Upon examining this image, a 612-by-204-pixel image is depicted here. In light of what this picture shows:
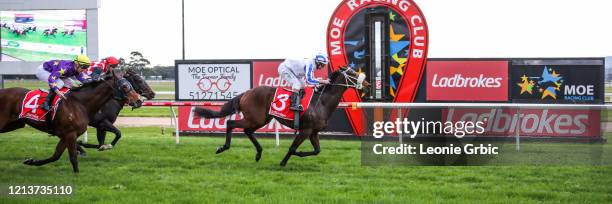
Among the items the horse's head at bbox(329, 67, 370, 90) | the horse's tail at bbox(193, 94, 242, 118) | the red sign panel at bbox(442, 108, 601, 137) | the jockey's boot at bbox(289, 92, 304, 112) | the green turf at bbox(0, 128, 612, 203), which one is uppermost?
the horse's head at bbox(329, 67, 370, 90)

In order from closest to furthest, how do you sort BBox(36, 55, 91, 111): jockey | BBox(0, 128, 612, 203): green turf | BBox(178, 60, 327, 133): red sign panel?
BBox(0, 128, 612, 203): green turf < BBox(36, 55, 91, 111): jockey < BBox(178, 60, 327, 133): red sign panel

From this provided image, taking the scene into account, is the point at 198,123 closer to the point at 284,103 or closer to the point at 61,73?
the point at 284,103

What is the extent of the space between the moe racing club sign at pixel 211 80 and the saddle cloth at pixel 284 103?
3.99 metres

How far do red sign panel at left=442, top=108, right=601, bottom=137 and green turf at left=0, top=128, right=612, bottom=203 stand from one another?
2.03 meters

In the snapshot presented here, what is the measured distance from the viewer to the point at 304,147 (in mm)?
10852

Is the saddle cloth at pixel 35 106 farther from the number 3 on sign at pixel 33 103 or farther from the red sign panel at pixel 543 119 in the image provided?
the red sign panel at pixel 543 119

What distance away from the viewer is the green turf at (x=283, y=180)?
6.30 metres

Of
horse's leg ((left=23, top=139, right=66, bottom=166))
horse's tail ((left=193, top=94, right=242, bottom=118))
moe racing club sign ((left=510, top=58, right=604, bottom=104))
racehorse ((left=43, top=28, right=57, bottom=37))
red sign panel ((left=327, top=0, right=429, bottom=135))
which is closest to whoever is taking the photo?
horse's leg ((left=23, top=139, right=66, bottom=166))

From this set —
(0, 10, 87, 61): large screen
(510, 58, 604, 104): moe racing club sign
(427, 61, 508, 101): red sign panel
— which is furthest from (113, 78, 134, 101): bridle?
(0, 10, 87, 61): large screen

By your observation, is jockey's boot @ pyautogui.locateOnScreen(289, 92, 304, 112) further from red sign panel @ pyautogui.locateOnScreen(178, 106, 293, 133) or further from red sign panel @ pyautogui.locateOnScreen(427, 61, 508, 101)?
red sign panel @ pyautogui.locateOnScreen(178, 106, 293, 133)

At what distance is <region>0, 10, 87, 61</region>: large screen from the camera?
17.4 metres

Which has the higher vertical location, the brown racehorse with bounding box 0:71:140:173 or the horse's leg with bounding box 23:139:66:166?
the brown racehorse with bounding box 0:71:140:173

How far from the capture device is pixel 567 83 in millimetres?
11664

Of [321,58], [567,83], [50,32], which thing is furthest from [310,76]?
[50,32]
